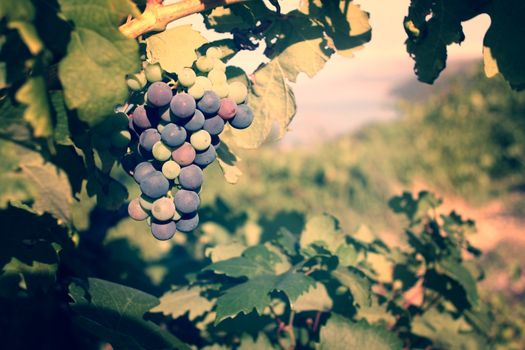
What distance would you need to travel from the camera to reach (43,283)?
4.11 feet

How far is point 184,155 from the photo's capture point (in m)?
1.25

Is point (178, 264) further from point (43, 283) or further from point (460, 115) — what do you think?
point (460, 115)

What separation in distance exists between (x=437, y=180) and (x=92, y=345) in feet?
21.4

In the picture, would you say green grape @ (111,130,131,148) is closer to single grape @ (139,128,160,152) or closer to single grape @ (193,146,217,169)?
single grape @ (139,128,160,152)

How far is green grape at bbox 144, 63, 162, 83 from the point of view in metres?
1.19

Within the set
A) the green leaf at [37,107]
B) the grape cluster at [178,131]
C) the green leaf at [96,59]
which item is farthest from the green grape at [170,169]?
→ the green leaf at [37,107]

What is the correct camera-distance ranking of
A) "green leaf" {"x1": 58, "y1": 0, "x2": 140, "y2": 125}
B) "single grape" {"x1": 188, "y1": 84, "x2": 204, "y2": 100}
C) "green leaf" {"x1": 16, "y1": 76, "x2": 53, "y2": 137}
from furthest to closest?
"single grape" {"x1": 188, "y1": 84, "x2": 204, "y2": 100} < "green leaf" {"x1": 58, "y1": 0, "x2": 140, "y2": 125} < "green leaf" {"x1": 16, "y1": 76, "x2": 53, "y2": 137}

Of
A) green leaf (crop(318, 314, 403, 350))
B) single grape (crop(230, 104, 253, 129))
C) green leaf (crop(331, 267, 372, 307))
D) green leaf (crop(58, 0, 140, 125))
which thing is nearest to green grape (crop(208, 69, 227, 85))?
single grape (crop(230, 104, 253, 129))

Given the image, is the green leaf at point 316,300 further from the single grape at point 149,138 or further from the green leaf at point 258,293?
the single grape at point 149,138

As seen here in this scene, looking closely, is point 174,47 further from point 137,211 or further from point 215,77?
point 137,211

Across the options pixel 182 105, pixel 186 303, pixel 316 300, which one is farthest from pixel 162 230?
pixel 316 300

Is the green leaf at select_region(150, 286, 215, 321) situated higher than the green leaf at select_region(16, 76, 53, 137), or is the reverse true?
the green leaf at select_region(16, 76, 53, 137)

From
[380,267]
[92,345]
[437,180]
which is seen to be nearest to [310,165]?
[437,180]

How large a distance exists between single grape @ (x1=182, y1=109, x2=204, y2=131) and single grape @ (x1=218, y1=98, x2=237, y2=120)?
0.07 meters
